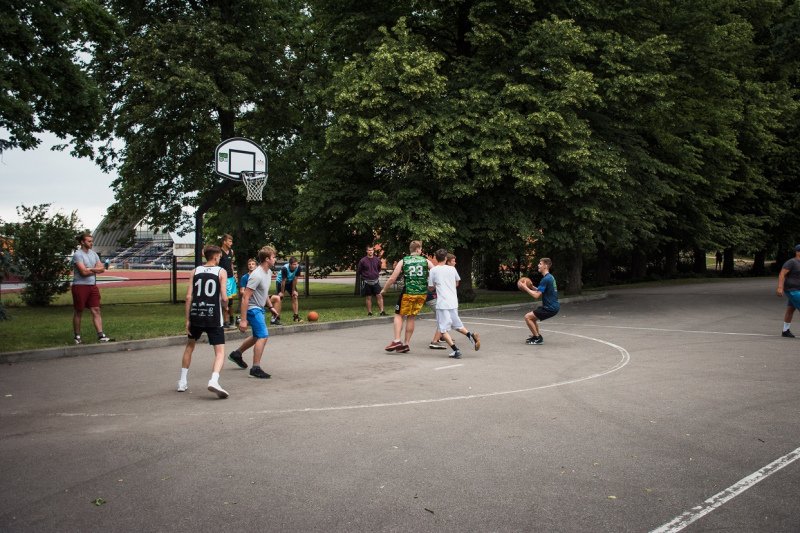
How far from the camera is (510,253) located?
22.0 m

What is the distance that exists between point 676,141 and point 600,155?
7.44 meters

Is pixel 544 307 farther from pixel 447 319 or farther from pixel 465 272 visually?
pixel 465 272

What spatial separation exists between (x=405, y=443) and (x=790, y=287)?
11.2 m

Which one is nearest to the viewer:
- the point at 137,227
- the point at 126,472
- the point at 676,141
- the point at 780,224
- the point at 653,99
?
the point at 126,472

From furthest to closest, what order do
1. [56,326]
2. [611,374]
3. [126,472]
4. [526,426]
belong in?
[56,326], [611,374], [526,426], [126,472]

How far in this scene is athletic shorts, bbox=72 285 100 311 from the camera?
12.4 m

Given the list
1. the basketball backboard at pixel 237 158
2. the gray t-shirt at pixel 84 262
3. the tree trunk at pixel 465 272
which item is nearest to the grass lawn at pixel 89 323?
the gray t-shirt at pixel 84 262

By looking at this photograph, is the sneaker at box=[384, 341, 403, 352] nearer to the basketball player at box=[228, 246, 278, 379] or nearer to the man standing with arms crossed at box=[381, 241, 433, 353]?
the man standing with arms crossed at box=[381, 241, 433, 353]

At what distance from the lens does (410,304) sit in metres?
12.1

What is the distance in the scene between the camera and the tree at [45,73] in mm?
15453

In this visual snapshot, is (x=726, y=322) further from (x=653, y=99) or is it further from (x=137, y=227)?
(x=137, y=227)

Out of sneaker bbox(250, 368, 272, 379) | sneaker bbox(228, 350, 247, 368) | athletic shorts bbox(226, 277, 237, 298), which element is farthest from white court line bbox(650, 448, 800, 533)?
athletic shorts bbox(226, 277, 237, 298)

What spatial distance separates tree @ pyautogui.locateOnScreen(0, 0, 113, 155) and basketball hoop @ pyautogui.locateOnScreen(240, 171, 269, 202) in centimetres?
530

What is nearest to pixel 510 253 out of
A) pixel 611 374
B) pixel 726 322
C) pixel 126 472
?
pixel 726 322
